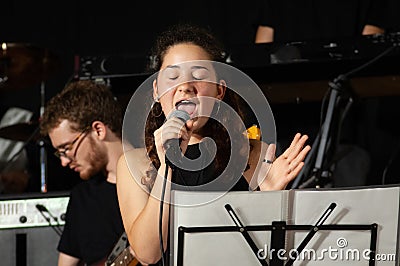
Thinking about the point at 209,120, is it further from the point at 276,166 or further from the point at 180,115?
the point at 180,115

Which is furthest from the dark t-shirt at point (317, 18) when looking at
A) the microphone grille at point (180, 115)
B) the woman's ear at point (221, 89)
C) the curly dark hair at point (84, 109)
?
the microphone grille at point (180, 115)

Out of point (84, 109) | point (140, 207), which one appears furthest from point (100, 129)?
point (140, 207)

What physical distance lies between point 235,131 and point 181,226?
0.52m

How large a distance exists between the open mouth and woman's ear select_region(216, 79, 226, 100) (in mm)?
212

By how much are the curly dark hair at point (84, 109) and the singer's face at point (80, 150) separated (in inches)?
1.1

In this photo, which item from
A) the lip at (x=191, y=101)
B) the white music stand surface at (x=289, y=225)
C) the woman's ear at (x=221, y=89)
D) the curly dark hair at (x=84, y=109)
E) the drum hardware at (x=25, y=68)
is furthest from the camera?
the drum hardware at (x=25, y=68)

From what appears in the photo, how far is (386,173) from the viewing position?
13.8ft

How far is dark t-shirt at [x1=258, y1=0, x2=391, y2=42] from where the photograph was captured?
4281 mm

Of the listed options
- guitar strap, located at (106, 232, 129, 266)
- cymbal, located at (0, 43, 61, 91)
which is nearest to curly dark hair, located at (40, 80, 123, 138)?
guitar strap, located at (106, 232, 129, 266)

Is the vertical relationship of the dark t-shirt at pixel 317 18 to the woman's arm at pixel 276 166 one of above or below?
above

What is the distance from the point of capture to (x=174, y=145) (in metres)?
2.00

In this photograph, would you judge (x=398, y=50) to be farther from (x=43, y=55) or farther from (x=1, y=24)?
(x=1, y=24)

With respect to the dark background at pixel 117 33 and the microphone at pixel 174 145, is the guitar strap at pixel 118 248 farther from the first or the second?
the dark background at pixel 117 33

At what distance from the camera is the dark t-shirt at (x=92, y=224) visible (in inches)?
124
